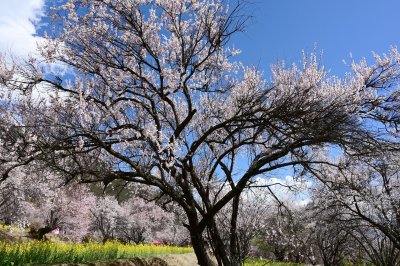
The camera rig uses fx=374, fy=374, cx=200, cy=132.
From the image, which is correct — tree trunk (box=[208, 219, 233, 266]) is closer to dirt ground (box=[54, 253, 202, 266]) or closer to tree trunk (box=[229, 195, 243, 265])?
tree trunk (box=[229, 195, 243, 265])

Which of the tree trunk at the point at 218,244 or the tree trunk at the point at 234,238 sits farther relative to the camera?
the tree trunk at the point at 234,238

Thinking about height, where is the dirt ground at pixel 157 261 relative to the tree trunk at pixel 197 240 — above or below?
Answer: below

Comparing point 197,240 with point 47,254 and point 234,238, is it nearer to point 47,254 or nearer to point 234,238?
point 234,238

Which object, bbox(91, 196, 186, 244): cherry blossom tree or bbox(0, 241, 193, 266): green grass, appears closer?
bbox(0, 241, 193, 266): green grass

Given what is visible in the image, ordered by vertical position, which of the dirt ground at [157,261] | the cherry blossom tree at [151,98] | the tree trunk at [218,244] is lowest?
the dirt ground at [157,261]

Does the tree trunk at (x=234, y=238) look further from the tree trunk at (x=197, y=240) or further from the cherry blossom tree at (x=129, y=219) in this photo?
the cherry blossom tree at (x=129, y=219)

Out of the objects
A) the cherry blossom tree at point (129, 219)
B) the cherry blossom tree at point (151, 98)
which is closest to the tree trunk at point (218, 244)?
the cherry blossom tree at point (151, 98)

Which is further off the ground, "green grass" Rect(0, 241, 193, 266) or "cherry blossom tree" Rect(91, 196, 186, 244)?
"cherry blossom tree" Rect(91, 196, 186, 244)

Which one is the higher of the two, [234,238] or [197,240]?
[234,238]

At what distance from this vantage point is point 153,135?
6766 millimetres

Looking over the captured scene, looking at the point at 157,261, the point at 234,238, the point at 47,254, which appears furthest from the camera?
the point at 157,261

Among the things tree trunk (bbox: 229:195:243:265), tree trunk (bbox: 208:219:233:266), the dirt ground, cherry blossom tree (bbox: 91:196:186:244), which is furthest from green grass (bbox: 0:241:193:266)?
cherry blossom tree (bbox: 91:196:186:244)

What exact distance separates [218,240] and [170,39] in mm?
4584

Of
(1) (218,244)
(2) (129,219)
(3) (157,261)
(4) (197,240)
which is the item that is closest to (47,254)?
(4) (197,240)
